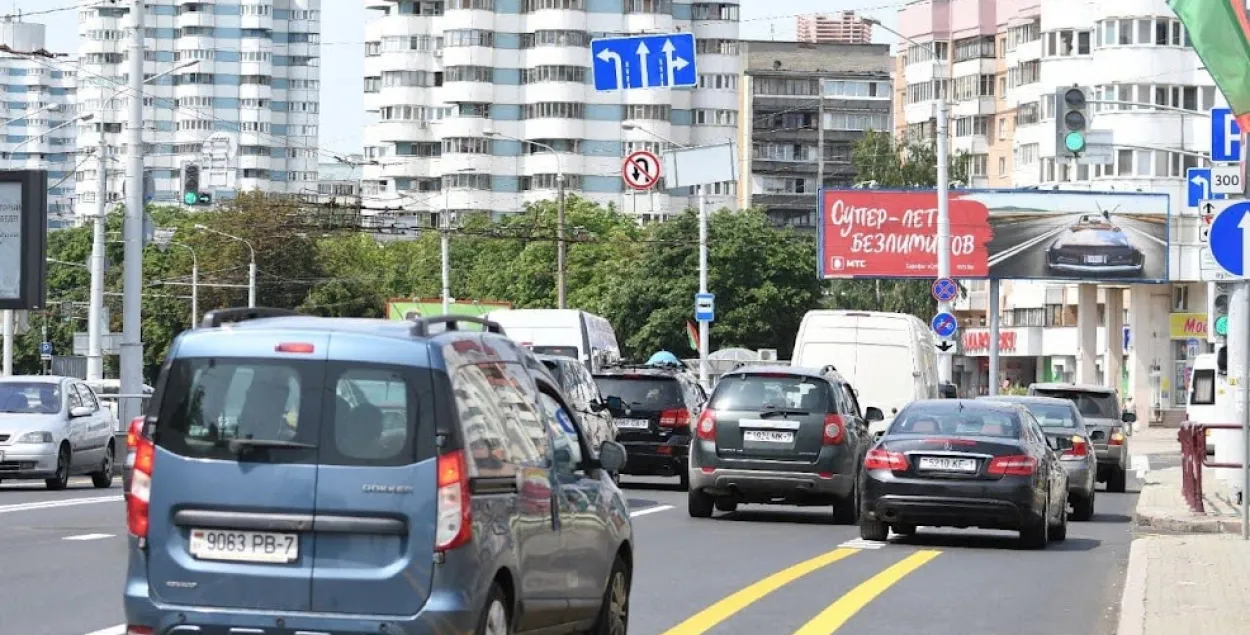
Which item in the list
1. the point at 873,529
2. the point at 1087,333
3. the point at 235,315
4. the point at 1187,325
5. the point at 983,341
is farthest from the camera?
the point at 983,341

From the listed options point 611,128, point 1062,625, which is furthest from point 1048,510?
point 611,128

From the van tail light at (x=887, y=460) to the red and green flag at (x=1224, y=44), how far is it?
6519 mm

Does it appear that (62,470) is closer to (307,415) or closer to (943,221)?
(307,415)

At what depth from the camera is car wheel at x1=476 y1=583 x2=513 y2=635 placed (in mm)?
10359

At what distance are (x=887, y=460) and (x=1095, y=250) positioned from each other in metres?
51.5

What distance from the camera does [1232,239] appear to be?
70.1ft

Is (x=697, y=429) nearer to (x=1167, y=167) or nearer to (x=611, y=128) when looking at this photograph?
(x=1167, y=167)

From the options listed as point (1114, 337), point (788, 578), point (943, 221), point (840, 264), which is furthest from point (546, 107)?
point (788, 578)

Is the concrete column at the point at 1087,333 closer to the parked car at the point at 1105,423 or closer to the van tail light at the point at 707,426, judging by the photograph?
the parked car at the point at 1105,423

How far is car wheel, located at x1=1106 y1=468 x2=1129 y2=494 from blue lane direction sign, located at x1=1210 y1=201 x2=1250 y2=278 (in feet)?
56.2

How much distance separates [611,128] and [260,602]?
155093 mm

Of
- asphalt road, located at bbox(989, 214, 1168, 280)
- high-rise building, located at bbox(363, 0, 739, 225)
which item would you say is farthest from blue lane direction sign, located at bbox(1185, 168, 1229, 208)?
high-rise building, located at bbox(363, 0, 739, 225)

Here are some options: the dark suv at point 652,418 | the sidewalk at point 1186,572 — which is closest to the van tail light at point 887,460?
the sidewalk at point 1186,572

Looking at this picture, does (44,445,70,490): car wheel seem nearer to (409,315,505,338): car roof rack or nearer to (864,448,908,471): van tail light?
(864,448,908,471): van tail light
